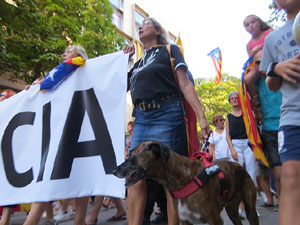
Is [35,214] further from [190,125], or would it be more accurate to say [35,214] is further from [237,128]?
[237,128]

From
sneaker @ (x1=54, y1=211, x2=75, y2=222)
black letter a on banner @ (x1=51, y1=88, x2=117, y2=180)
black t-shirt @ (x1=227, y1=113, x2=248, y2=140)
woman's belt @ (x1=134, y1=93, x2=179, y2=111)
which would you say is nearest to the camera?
woman's belt @ (x1=134, y1=93, x2=179, y2=111)

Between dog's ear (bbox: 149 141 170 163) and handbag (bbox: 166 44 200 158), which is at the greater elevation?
handbag (bbox: 166 44 200 158)

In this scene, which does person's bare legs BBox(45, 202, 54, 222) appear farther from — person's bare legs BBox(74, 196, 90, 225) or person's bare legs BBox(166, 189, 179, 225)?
person's bare legs BBox(166, 189, 179, 225)

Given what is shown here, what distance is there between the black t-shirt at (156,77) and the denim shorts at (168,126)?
0.14 m

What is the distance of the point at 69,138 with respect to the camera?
3.14 meters

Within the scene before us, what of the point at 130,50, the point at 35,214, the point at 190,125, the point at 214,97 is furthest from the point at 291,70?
the point at 214,97

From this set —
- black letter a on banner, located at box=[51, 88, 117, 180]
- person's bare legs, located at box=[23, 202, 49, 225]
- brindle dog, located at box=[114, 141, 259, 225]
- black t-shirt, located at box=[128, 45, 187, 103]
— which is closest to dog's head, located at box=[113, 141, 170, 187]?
brindle dog, located at box=[114, 141, 259, 225]

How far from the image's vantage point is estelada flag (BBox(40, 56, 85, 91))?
3.40 m

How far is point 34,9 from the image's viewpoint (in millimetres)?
8859

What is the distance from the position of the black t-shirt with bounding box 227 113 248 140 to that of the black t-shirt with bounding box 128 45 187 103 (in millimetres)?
3138

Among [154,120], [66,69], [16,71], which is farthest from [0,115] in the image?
[16,71]

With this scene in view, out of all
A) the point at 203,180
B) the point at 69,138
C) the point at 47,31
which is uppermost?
the point at 47,31

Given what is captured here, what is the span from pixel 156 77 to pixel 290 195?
1705 mm

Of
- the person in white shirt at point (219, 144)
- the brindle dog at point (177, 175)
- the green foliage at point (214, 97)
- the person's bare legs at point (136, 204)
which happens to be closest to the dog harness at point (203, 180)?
the brindle dog at point (177, 175)
